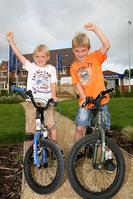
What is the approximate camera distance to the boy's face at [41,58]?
5.26 metres

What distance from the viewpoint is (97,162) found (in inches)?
175

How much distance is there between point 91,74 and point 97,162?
4.06 ft

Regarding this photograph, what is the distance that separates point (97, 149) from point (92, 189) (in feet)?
1.66

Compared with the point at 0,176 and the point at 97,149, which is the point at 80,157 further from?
the point at 0,176

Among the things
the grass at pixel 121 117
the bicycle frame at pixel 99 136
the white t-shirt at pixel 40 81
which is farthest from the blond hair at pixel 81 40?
the grass at pixel 121 117

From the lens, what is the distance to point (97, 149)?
173 inches

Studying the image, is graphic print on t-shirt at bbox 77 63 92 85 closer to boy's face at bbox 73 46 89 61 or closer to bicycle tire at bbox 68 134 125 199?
boy's face at bbox 73 46 89 61

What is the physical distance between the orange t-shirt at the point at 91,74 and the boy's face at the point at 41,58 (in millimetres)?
439

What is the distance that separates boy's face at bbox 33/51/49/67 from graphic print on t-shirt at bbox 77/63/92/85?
0.54 metres

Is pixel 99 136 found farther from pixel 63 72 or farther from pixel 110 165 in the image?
pixel 63 72

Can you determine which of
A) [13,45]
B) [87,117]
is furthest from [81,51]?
[13,45]

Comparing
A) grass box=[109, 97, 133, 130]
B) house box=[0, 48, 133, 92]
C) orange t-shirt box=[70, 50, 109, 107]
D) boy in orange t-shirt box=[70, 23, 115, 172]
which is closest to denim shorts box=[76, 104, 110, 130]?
boy in orange t-shirt box=[70, 23, 115, 172]

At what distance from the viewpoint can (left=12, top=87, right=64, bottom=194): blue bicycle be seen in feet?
14.4

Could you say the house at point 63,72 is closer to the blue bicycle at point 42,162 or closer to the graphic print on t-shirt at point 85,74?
the graphic print on t-shirt at point 85,74
